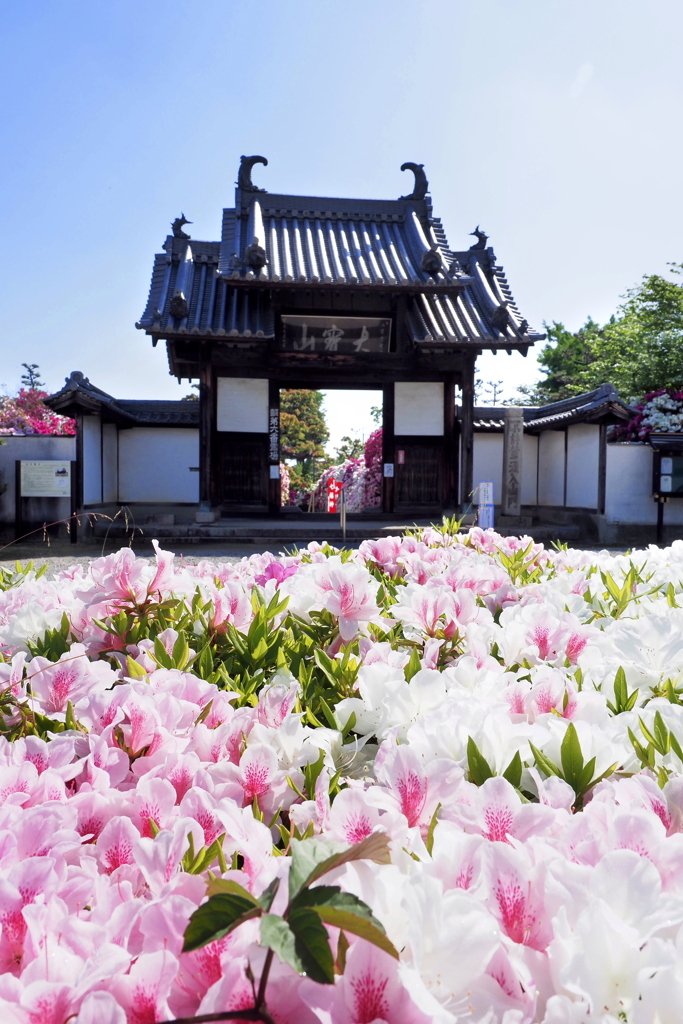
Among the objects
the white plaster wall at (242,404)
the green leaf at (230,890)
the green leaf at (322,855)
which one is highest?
the white plaster wall at (242,404)

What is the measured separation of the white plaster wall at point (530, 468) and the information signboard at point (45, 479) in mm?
10087

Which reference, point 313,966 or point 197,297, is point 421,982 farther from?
point 197,297

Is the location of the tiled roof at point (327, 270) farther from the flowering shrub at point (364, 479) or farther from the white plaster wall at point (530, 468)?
the flowering shrub at point (364, 479)

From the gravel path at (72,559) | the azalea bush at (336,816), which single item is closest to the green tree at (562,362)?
the gravel path at (72,559)

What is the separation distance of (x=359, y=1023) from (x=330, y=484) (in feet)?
43.8

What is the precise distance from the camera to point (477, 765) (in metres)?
0.86

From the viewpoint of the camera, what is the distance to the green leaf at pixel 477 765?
0.86 m

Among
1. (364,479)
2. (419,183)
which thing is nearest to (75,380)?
(419,183)

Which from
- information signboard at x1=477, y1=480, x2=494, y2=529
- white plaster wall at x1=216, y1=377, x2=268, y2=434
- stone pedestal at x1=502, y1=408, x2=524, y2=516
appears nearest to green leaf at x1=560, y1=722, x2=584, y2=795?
information signboard at x1=477, y1=480, x2=494, y2=529

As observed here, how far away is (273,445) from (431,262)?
4.37 m

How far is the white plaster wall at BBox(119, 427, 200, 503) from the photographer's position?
15.3 metres

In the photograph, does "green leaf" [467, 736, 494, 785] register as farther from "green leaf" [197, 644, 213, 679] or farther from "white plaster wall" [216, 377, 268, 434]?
"white plaster wall" [216, 377, 268, 434]

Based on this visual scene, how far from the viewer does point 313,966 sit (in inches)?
16.9

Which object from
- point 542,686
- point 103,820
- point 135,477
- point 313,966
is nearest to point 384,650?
point 542,686
